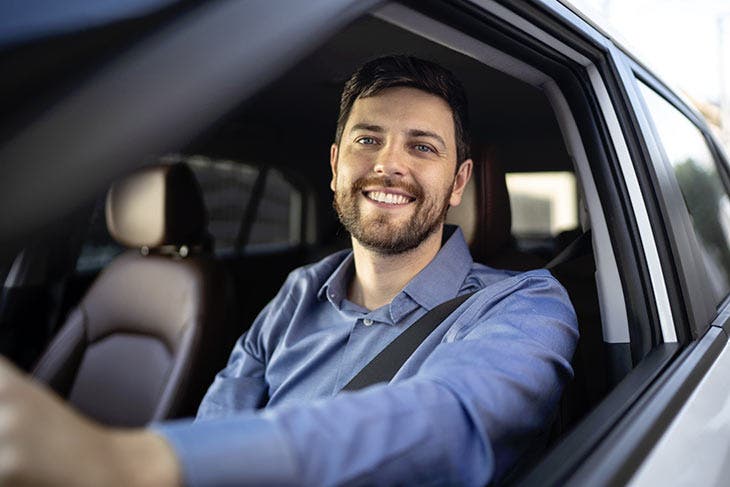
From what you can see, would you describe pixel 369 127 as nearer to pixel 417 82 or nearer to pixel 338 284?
pixel 417 82

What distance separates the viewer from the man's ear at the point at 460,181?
6.95 ft

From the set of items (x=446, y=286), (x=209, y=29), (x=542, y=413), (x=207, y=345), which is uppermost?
(x=209, y=29)

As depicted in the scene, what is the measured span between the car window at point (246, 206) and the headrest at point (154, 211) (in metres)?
1.38

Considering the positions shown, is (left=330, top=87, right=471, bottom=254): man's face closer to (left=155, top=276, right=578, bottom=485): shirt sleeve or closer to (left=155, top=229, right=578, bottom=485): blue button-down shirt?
(left=155, top=229, right=578, bottom=485): blue button-down shirt

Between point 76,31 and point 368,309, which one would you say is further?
point 368,309

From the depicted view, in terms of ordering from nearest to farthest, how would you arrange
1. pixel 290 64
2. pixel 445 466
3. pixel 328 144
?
pixel 290 64
pixel 445 466
pixel 328 144

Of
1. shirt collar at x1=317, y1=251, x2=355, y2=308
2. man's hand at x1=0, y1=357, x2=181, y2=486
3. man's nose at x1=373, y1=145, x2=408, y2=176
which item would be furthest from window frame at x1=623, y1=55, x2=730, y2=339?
man's hand at x1=0, y1=357, x2=181, y2=486

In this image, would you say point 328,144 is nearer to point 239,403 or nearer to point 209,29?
point 239,403

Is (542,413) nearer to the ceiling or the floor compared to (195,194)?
nearer to the floor

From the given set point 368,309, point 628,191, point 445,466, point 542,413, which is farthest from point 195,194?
point 445,466

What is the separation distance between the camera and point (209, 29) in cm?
64

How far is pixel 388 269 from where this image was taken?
2000 mm

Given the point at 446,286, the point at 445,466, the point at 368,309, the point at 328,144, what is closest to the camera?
the point at 445,466

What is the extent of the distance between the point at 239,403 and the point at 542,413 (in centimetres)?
88
